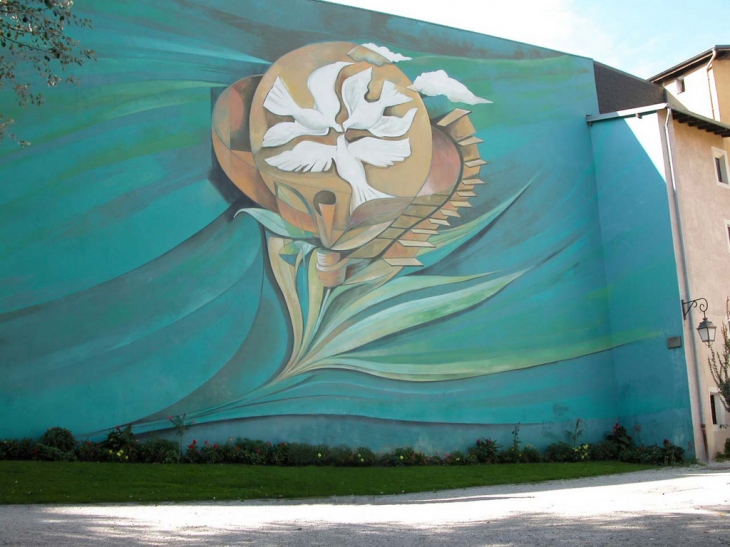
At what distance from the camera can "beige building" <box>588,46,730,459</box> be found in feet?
63.1

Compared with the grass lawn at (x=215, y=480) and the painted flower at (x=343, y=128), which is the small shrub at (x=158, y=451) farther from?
the painted flower at (x=343, y=128)

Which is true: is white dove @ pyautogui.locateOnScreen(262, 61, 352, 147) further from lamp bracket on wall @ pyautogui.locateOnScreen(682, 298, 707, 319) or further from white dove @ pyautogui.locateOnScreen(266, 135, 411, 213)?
lamp bracket on wall @ pyautogui.locateOnScreen(682, 298, 707, 319)

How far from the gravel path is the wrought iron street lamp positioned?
5.09 metres

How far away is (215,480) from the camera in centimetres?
1368

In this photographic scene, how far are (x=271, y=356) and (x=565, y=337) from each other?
26.0 feet

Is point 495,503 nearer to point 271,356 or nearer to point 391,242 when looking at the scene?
point 271,356

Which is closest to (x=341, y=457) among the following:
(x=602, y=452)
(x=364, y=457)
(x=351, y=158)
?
(x=364, y=457)

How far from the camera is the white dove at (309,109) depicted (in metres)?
17.4

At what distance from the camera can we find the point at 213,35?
56.0 feet

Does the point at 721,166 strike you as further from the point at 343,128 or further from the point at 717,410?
the point at 343,128

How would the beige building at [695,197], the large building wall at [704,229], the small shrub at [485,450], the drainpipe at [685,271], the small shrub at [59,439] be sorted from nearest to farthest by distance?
the small shrub at [59,439]
the small shrub at [485,450]
the drainpipe at [685,271]
the beige building at [695,197]
the large building wall at [704,229]

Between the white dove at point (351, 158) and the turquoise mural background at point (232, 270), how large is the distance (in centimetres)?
157

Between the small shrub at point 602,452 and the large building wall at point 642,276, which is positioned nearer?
the small shrub at point 602,452

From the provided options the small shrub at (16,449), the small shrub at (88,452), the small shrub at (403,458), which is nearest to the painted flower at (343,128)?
the small shrub at (403,458)
